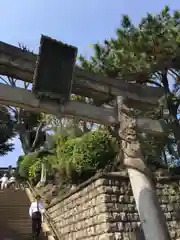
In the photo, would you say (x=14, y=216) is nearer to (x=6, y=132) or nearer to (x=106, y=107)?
(x=106, y=107)

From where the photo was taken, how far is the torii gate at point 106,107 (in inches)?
218

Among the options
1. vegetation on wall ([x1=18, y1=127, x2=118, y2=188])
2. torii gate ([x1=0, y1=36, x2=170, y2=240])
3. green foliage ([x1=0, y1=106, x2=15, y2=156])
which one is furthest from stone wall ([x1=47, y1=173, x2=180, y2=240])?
green foliage ([x1=0, y1=106, x2=15, y2=156])

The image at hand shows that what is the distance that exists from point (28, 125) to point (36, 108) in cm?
2219

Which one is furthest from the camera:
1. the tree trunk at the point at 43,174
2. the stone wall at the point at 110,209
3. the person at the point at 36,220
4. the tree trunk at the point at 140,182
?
the tree trunk at the point at 43,174

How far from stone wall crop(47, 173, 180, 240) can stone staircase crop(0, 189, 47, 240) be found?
124 centimetres

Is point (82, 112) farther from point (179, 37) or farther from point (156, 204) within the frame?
point (179, 37)

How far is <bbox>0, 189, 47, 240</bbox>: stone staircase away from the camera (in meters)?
9.75

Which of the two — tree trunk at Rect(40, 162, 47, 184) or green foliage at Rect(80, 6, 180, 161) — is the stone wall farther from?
tree trunk at Rect(40, 162, 47, 184)

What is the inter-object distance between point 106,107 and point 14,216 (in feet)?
20.9

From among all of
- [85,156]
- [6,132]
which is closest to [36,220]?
[85,156]

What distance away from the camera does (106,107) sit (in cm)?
676

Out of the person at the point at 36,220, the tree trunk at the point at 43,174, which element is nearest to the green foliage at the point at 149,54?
the person at the point at 36,220

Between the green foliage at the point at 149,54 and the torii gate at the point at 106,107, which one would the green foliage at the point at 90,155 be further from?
the torii gate at the point at 106,107

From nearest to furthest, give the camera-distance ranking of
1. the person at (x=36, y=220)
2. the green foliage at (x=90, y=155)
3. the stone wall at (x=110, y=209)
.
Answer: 1. the stone wall at (x=110, y=209)
2. the person at (x=36, y=220)
3. the green foliage at (x=90, y=155)
